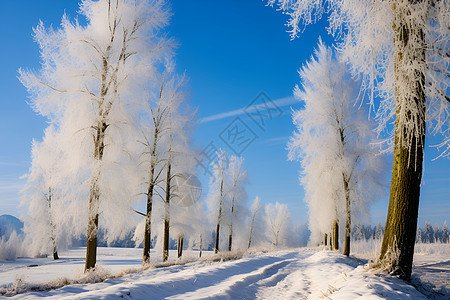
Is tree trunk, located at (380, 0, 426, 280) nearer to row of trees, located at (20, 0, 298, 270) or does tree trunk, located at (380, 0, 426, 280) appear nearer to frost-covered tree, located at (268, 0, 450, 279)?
frost-covered tree, located at (268, 0, 450, 279)

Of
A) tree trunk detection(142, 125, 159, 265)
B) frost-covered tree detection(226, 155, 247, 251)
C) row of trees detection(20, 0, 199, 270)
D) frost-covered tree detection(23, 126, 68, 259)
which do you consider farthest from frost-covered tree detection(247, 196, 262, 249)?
row of trees detection(20, 0, 199, 270)

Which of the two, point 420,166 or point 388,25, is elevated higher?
point 388,25

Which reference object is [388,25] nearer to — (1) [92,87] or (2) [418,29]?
(2) [418,29]

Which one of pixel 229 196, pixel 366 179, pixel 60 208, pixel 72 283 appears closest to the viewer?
pixel 72 283

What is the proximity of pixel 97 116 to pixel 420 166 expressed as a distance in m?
9.68

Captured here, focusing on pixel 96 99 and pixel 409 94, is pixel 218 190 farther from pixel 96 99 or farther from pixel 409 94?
pixel 409 94

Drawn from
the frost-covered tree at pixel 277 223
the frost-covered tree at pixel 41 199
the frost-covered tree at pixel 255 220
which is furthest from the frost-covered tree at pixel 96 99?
the frost-covered tree at pixel 277 223

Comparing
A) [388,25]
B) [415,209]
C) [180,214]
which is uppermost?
[388,25]

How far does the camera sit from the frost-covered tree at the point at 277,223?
171 ft

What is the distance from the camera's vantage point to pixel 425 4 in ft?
16.3

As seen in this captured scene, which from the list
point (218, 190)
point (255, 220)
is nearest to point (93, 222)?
point (218, 190)

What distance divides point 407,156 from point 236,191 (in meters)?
24.6

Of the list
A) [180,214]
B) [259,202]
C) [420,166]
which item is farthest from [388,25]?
[259,202]

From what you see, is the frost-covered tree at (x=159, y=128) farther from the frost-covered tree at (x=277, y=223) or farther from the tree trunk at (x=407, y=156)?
the frost-covered tree at (x=277, y=223)
